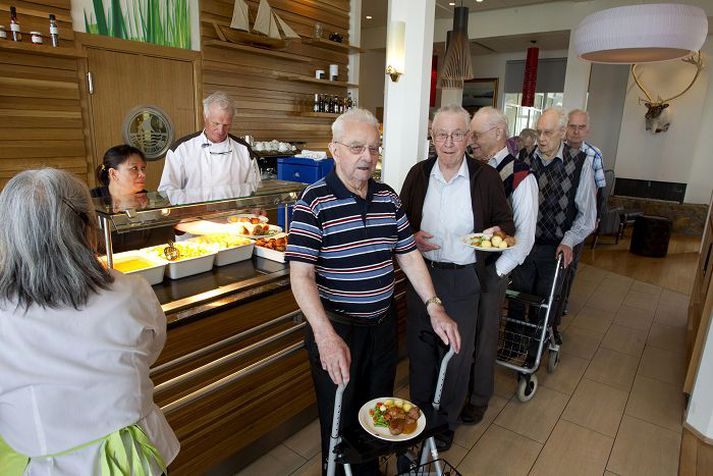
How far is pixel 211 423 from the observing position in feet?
7.32

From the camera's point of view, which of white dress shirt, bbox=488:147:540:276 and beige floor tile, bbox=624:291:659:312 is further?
beige floor tile, bbox=624:291:659:312

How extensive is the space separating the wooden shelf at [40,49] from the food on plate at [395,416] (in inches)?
175

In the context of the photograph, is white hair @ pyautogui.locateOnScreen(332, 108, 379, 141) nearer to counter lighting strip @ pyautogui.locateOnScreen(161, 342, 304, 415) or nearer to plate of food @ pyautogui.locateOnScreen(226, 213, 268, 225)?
counter lighting strip @ pyautogui.locateOnScreen(161, 342, 304, 415)

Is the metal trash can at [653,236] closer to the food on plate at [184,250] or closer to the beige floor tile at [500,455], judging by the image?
the beige floor tile at [500,455]

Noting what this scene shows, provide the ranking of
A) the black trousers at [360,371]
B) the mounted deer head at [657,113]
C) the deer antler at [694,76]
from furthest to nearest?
the mounted deer head at [657,113], the deer antler at [694,76], the black trousers at [360,371]

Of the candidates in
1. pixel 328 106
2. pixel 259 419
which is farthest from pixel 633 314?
pixel 328 106

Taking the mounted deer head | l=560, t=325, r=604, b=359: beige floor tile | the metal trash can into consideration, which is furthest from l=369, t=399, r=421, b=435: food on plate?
the mounted deer head

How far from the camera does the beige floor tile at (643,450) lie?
2.62 m

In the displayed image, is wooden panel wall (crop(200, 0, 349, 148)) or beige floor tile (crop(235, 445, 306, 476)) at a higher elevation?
wooden panel wall (crop(200, 0, 349, 148))

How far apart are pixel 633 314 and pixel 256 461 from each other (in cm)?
417

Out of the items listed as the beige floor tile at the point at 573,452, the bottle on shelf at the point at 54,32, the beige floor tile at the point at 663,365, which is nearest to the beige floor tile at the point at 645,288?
the beige floor tile at the point at 663,365

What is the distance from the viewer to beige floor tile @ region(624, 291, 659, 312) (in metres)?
5.12

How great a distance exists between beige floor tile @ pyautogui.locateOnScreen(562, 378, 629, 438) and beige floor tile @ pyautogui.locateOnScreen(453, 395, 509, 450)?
425 millimetres

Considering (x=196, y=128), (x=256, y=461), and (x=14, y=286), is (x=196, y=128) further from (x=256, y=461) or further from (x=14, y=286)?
(x=14, y=286)
